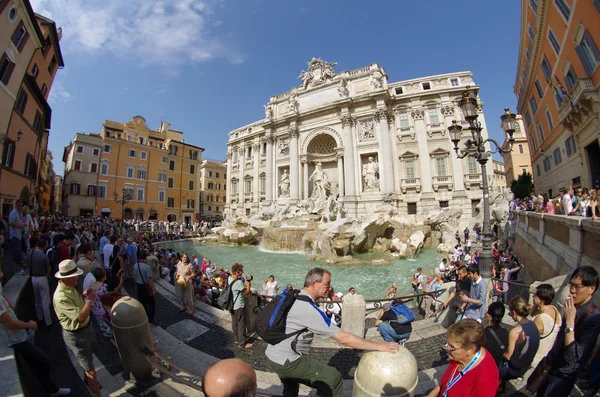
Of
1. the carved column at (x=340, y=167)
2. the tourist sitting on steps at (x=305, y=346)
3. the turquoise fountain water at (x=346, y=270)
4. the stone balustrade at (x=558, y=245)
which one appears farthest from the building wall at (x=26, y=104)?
the carved column at (x=340, y=167)

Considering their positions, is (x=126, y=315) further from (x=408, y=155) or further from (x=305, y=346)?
(x=408, y=155)

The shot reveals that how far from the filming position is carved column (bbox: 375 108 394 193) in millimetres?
21781

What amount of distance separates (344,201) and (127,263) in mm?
17466

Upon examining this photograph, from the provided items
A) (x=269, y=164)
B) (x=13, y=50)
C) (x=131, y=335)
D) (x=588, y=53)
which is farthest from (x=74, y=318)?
(x=269, y=164)

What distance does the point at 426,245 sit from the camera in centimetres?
1786

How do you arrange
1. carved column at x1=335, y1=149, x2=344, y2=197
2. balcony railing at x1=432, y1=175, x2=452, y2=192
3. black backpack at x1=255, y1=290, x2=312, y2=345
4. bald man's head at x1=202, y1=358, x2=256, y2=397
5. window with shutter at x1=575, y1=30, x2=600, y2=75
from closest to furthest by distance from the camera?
bald man's head at x1=202, y1=358, x2=256, y2=397 → black backpack at x1=255, y1=290, x2=312, y2=345 → window with shutter at x1=575, y1=30, x2=600, y2=75 → balcony railing at x1=432, y1=175, x2=452, y2=192 → carved column at x1=335, y1=149, x2=344, y2=197

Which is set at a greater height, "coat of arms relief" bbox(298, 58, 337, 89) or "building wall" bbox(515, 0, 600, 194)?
"coat of arms relief" bbox(298, 58, 337, 89)

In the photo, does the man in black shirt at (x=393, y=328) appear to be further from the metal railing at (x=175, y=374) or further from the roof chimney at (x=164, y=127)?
the roof chimney at (x=164, y=127)

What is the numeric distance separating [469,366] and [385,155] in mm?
22008

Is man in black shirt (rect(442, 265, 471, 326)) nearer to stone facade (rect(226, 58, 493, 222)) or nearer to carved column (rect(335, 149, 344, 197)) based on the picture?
stone facade (rect(226, 58, 493, 222))

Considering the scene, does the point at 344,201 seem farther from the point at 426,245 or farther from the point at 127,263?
the point at 127,263

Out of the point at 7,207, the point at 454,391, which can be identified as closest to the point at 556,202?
the point at 454,391

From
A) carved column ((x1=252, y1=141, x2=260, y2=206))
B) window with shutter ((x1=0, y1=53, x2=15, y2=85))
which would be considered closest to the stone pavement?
window with shutter ((x1=0, y1=53, x2=15, y2=85))

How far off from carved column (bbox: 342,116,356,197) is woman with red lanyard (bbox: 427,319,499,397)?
840 inches
